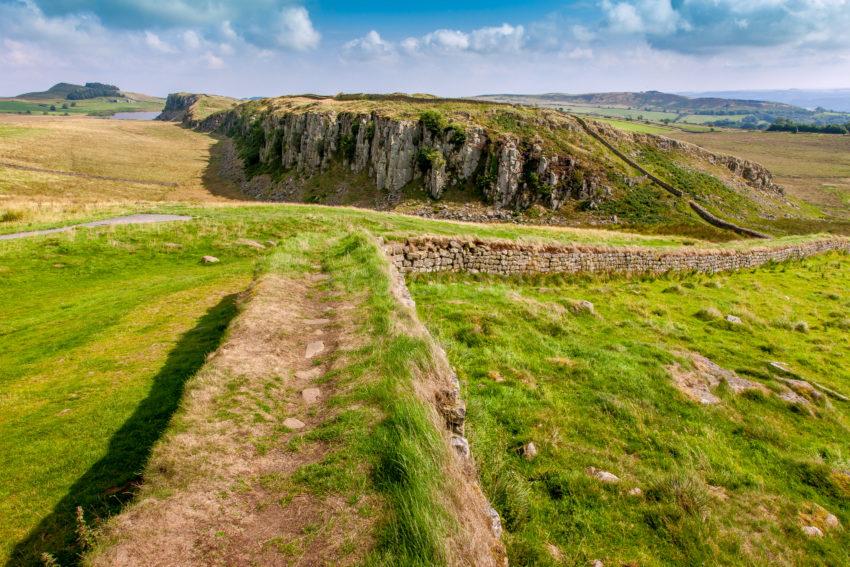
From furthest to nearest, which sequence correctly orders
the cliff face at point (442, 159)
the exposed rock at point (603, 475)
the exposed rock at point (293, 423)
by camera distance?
the cliff face at point (442, 159)
the exposed rock at point (603, 475)
the exposed rock at point (293, 423)

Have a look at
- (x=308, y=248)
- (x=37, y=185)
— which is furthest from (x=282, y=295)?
(x=37, y=185)

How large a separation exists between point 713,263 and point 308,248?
25.4 meters

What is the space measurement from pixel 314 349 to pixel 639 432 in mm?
7132

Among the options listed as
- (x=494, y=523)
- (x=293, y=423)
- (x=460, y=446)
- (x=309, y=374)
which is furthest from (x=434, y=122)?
(x=494, y=523)

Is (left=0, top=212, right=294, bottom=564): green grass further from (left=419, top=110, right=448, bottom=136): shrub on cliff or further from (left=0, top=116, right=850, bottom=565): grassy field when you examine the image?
(left=419, top=110, right=448, bottom=136): shrub on cliff

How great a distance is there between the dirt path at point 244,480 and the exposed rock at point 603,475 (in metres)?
4.72

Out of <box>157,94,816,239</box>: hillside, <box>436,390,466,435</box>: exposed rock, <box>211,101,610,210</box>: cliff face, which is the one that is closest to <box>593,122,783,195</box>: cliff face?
<box>157,94,816,239</box>: hillside

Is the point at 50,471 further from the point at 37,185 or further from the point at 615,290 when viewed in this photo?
the point at 37,185

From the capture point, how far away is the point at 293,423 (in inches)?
244

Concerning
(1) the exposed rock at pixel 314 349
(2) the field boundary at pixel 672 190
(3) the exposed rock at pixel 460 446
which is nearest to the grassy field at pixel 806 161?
(2) the field boundary at pixel 672 190

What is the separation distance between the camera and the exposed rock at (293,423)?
613 cm

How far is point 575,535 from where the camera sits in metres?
6.13

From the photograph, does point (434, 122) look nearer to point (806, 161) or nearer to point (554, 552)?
point (554, 552)

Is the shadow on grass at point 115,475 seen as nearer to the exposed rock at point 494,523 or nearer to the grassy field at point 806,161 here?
the exposed rock at point 494,523
